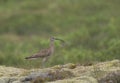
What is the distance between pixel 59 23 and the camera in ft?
178

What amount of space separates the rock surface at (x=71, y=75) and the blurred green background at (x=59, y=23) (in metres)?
22.2

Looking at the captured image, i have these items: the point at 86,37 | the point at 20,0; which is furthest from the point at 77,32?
the point at 20,0

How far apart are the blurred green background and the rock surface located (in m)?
22.2

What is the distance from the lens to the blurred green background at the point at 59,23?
45469mm

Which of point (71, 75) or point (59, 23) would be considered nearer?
point (71, 75)

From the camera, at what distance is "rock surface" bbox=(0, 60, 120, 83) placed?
1625cm

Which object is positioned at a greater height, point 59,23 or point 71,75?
point 59,23

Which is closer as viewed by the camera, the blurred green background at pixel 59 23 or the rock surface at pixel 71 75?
the rock surface at pixel 71 75

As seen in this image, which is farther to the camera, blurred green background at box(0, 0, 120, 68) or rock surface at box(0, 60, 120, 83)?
blurred green background at box(0, 0, 120, 68)

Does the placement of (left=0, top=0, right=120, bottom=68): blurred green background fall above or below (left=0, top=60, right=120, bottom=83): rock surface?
above

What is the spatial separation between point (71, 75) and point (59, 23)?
123 ft

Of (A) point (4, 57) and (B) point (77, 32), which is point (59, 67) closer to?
(A) point (4, 57)

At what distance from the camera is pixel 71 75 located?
16.7 meters

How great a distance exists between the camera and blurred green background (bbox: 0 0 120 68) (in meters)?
45.5
